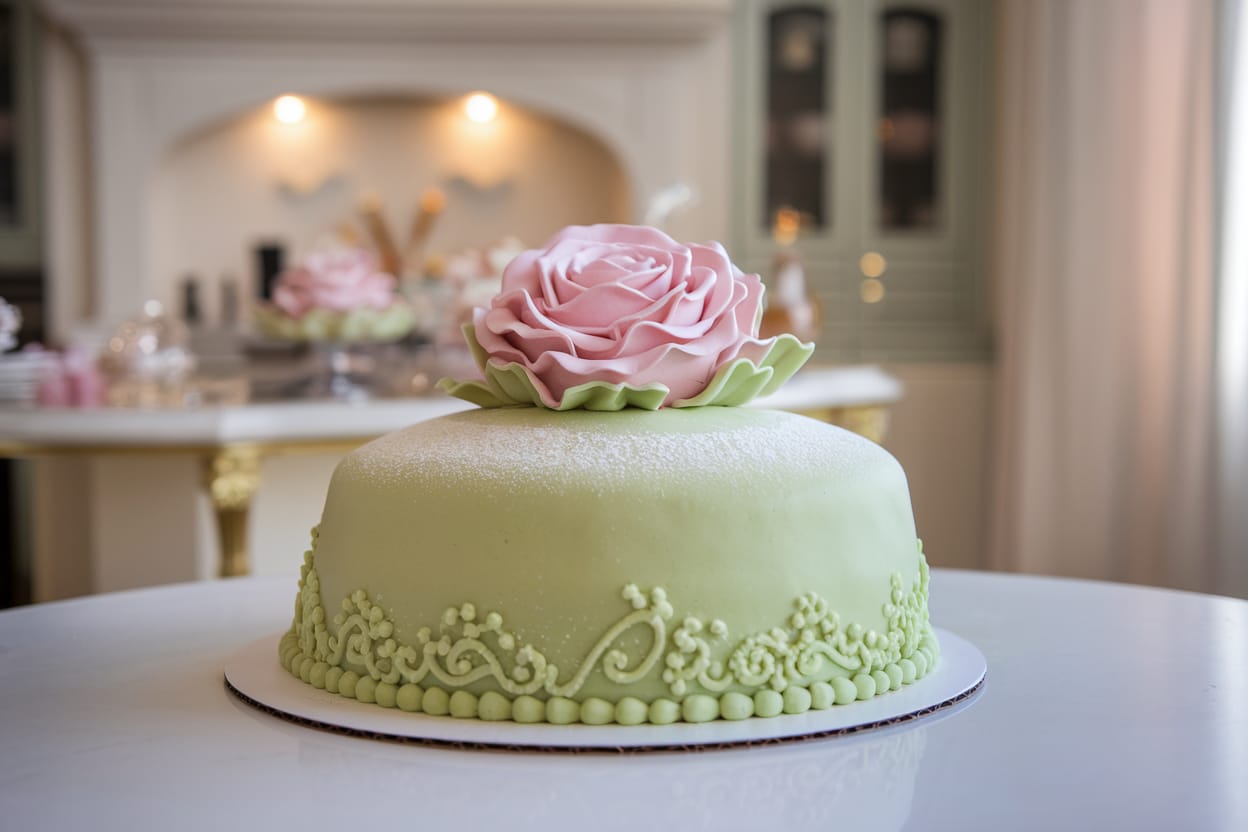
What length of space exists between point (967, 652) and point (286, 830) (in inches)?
17.6

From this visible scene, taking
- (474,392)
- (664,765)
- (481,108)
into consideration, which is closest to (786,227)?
(481,108)

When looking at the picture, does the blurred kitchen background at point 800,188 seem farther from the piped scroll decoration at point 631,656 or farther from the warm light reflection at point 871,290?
the piped scroll decoration at point 631,656

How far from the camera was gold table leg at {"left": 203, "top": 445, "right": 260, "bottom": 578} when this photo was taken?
2162mm

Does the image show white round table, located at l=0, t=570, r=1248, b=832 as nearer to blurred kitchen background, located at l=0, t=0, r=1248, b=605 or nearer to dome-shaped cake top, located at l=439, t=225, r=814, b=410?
dome-shaped cake top, located at l=439, t=225, r=814, b=410

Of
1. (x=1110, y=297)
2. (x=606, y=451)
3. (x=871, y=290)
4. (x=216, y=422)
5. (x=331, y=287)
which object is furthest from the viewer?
(x=871, y=290)

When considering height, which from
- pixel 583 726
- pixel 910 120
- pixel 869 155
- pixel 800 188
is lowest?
pixel 583 726

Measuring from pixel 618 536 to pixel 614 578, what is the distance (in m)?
0.02

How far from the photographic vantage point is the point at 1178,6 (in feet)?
11.5

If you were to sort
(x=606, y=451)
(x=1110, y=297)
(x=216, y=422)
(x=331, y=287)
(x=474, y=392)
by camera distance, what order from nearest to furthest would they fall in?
(x=606, y=451), (x=474, y=392), (x=216, y=422), (x=331, y=287), (x=1110, y=297)

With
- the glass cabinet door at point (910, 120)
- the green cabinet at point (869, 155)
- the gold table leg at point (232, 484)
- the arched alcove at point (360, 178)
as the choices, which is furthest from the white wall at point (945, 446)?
the gold table leg at point (232, 484)

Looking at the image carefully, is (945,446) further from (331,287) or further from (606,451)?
(606,451)

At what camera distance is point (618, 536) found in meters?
0.73

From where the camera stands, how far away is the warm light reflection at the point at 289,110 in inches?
192

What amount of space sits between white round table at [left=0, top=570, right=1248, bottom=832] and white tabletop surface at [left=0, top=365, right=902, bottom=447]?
1.26 metres
